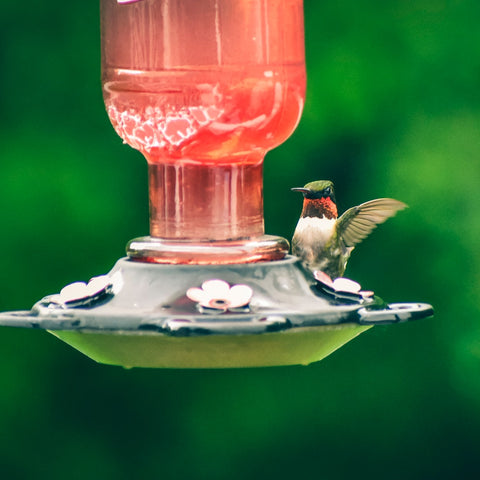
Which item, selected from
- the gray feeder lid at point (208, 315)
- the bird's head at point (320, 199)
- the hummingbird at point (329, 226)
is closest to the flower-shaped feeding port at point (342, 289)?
the gray feeder lid at point (208, 315)

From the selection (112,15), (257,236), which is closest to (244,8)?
(112,15)

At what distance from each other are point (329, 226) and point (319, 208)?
4cm

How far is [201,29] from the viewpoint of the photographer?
226 cm

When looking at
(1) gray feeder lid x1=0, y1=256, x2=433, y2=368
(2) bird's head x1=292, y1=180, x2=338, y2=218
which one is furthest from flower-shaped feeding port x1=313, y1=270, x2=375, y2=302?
(2) bird's head x1=292, y1=180, x2=338, y2=218

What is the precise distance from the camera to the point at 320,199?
8.55 feet

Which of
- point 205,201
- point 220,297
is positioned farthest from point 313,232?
point 220,297

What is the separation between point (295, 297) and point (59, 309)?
14.8 inches

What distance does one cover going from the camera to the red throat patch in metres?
2.58

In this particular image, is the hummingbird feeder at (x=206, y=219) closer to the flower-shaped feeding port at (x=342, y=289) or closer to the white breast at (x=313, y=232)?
the flower-shaped feeding port at (x=342, y=289)

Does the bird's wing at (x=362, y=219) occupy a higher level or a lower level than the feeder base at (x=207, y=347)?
higher

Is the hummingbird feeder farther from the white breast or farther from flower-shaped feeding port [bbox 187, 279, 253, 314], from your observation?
the white breast

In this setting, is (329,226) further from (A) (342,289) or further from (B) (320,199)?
(A) (342,289)

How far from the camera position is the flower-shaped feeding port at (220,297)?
83.0 inches

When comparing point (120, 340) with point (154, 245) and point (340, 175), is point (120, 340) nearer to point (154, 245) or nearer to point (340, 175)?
point (154, 245)
